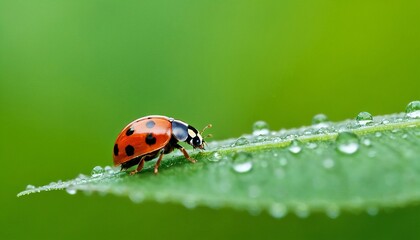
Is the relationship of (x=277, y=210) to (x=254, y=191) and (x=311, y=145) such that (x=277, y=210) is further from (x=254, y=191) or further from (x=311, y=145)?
(x=311, y=145)

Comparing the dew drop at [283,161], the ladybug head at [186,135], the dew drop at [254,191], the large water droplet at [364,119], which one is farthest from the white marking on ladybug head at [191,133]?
the dew drop at [254,191]

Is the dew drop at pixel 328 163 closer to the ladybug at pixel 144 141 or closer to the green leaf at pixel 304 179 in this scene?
the green leaf at pixel 304 179

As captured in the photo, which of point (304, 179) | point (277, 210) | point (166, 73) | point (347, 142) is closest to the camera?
point (277, 210)

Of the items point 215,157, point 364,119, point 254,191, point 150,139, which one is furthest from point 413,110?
point 254,191

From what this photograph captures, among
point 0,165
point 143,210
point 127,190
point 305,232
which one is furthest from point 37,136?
point 127,190

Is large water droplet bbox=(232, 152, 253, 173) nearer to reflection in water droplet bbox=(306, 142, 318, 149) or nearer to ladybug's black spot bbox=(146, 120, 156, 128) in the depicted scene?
reflection in water droplet bbox=(306, 142, 318, 149)

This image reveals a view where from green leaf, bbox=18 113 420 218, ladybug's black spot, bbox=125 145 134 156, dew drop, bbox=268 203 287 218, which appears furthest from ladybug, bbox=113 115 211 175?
dew drop, bbox=268 203 287 218
